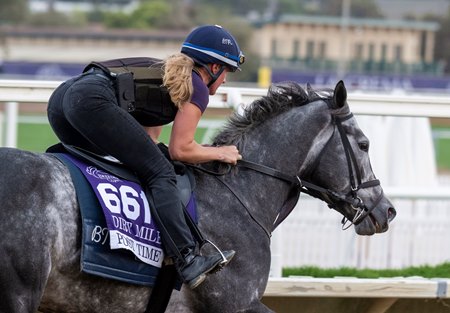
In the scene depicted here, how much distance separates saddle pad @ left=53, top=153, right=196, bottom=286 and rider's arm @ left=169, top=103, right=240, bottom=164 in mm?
296

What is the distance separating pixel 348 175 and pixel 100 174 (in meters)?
1.38

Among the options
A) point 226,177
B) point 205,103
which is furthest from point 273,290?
point 205,103

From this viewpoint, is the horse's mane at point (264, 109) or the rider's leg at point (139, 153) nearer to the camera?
the rider's leg at point (139, 153)

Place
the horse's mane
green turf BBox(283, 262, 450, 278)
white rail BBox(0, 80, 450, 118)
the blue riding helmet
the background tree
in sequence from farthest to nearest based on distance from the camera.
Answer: the background tree, green turf BBox(283, 262, 450, 278), white rail BBox(0, 80, 450, 118), the horse's mane, the blue riding helmet

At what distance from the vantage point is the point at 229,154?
17.3ft

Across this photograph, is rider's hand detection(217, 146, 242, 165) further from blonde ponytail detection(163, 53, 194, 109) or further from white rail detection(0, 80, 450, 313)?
white rail detection(0, 80, 450, 313)

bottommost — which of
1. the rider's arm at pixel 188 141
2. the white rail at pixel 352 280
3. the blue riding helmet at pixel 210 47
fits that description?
the white rail at pixel 352 280

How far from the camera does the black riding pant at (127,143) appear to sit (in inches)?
191

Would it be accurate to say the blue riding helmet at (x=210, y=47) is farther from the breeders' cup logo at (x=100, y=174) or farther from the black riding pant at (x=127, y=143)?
the breeders' cup logo at (x=100, y=174)

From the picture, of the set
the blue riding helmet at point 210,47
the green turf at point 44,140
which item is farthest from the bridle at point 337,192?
the green turf at point 44,140

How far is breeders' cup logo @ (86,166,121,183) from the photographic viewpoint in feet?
15.8

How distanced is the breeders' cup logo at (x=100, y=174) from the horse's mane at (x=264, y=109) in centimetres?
78

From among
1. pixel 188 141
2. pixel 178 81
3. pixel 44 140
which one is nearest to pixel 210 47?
pixel 178 81

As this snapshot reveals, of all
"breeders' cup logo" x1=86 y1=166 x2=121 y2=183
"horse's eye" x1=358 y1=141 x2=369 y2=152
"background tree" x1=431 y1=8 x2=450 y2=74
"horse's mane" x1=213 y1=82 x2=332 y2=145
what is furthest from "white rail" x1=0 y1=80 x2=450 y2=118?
"background tree" x1=431 y1=8 x2=450 y2=74
